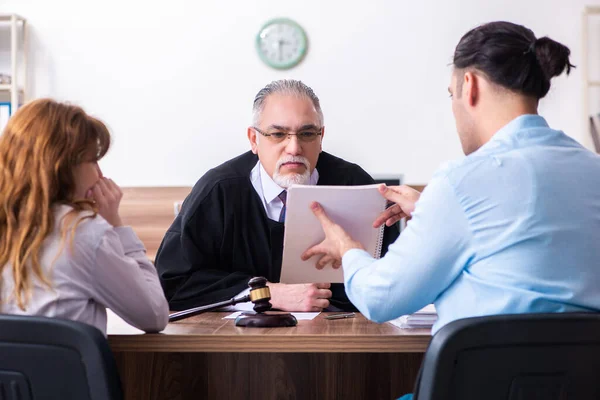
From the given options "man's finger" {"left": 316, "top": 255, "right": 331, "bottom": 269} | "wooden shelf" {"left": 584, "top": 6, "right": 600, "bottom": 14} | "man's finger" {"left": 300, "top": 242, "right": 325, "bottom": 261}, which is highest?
"wooden shelf" {"left": 584, "top": 6, "right": 600, "bottom": 14}

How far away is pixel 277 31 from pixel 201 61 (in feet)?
1.68

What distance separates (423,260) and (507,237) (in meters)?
0.14

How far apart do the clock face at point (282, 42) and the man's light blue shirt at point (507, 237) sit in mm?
3499

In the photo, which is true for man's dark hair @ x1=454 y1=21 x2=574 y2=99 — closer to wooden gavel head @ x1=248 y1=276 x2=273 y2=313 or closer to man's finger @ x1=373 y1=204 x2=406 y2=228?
man's finger @ x1=373 y1=204 x2=406 y2=228

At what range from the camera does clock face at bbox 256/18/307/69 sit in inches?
184

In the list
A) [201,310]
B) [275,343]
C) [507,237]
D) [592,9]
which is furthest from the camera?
[592,9]

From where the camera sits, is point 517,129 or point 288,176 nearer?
point 517,129

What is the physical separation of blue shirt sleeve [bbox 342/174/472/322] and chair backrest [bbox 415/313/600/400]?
171 millimetres

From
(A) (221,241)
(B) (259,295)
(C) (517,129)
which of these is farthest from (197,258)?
(C) (517,129)

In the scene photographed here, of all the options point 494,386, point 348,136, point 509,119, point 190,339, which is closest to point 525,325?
point 494,386

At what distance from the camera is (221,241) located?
2.25 metres

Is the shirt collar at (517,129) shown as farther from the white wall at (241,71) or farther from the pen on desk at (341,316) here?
the white wall at (241,71)

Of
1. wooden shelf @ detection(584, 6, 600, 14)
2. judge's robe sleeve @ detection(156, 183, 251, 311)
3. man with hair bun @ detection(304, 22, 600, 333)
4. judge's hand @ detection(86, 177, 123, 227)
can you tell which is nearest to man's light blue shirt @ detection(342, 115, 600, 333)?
man with hair bun @ detection(304, 22, 600, 333)

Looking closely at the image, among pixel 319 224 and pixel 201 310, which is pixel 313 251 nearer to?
A: pixel 319 224
